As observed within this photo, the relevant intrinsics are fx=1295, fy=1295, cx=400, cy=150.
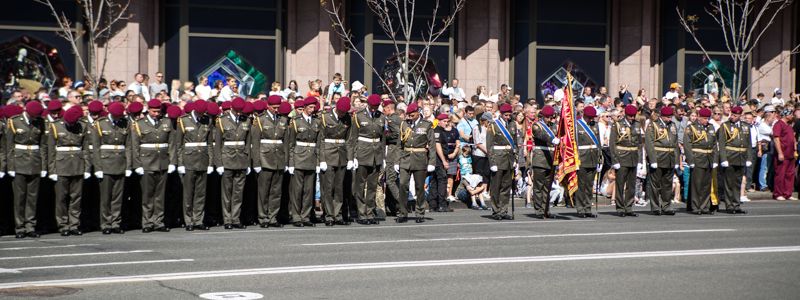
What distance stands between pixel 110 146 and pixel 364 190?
3950mm

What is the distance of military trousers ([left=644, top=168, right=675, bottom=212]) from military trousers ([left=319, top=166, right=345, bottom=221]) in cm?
555

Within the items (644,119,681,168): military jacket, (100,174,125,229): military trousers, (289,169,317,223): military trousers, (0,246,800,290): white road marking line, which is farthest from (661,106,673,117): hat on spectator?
(100,174,125,229): military trousers

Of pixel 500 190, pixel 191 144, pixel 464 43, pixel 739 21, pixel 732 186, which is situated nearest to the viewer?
pixel 191 144

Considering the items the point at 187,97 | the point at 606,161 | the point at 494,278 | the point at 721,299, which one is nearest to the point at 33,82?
the point at 187,97

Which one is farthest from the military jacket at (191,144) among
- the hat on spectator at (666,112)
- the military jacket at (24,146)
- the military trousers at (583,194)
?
the hat on spectator at (666,112)

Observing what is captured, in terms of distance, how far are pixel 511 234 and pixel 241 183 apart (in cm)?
429

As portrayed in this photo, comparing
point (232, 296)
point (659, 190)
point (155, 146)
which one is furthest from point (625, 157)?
point (232, 296)

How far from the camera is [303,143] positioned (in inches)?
778

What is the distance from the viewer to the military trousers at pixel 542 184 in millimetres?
21344

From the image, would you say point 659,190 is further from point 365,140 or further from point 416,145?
point 365,140

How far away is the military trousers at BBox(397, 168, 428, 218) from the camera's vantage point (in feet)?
66.6

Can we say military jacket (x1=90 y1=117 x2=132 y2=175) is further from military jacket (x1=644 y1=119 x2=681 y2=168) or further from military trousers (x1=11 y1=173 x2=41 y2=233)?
military jacket (x1=644 y1=119 x2=681 y2=168)

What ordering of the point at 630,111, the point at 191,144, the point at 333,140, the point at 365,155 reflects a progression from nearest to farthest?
1. the point at 191,144
2. the point at 333,140
3. the point at 365,155
4. the point at 630,111

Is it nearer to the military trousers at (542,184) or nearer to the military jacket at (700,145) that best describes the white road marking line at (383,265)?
the military trousers at (542,184)
